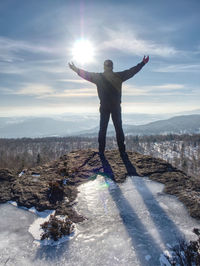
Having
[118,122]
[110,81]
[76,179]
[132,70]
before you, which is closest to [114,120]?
[118,122]

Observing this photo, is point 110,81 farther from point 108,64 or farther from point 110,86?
point 108,64

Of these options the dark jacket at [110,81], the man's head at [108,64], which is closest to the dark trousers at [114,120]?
the dark jacket at [110,81]

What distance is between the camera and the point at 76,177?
7.64 m

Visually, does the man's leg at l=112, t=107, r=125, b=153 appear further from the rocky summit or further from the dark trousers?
the rocky summit

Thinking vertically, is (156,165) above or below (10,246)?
above

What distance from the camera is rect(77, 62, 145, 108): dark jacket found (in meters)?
9.02

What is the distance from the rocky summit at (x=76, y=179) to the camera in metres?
5.82

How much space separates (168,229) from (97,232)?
1.68m

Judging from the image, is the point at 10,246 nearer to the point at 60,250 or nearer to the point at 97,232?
the point at 60,250

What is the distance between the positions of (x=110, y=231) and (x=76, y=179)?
328 cm

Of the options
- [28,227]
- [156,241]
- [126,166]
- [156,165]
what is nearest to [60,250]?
[28,227]

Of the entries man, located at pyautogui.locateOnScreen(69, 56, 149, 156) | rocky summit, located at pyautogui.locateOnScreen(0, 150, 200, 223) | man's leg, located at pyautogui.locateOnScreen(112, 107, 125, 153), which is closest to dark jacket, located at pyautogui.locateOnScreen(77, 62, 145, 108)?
man, located at pyautogui.locateOnScreen(69, 56, 149, 156)

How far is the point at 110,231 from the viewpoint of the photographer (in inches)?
175

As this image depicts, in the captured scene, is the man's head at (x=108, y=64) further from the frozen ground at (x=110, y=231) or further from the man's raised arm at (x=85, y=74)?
the frozen ground at (x=110, y=231)
